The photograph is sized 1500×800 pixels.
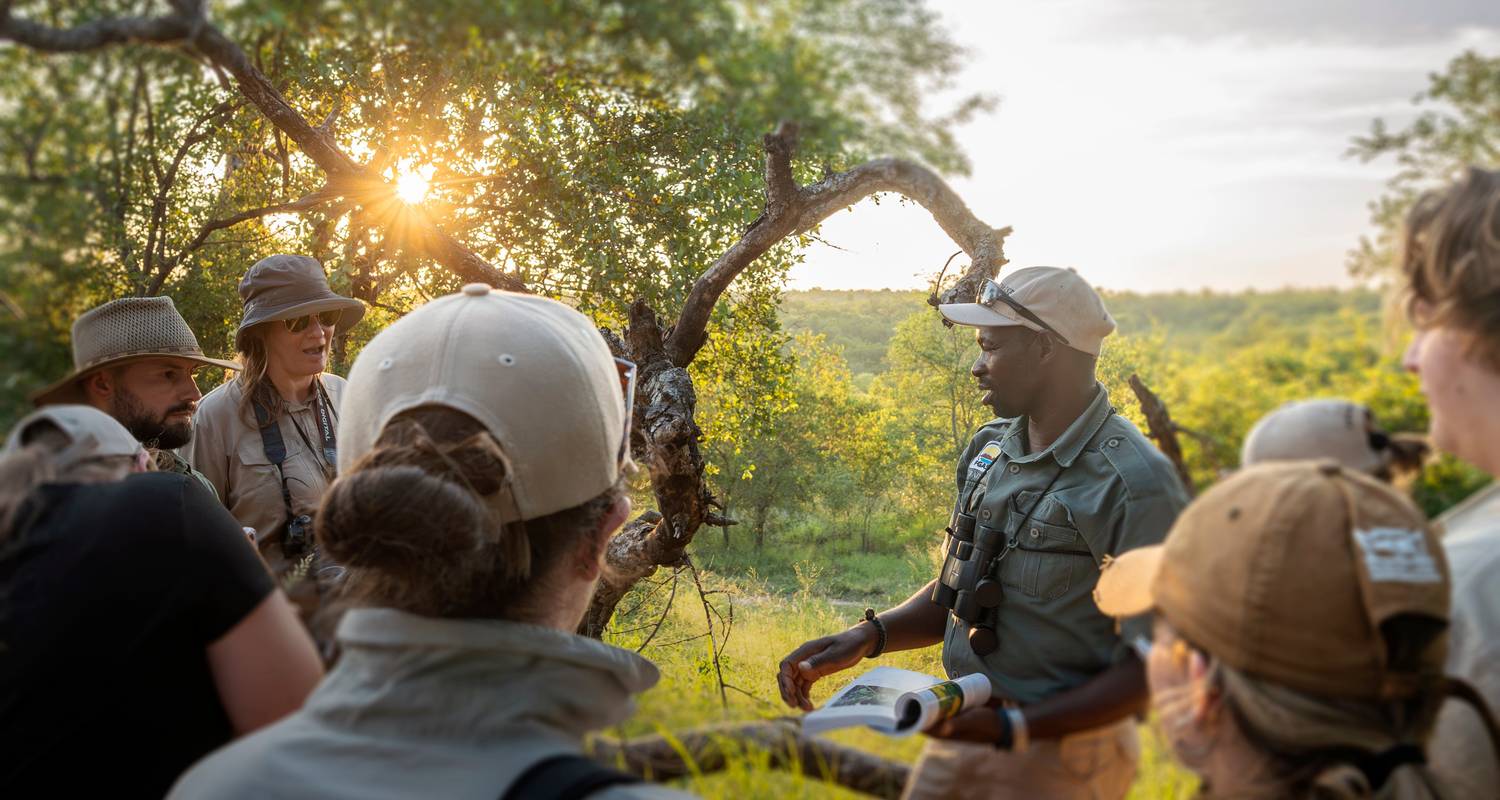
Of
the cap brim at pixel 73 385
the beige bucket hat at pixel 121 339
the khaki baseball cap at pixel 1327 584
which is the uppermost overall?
the beige bucket hat at pixel 121 339

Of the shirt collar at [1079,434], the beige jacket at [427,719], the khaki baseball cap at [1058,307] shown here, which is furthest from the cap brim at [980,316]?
the beige jacket at [427,719]

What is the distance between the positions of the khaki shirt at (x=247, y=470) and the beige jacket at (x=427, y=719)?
315cm

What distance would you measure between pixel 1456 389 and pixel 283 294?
175 inches

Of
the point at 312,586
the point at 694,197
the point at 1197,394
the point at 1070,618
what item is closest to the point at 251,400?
the point at 694,197

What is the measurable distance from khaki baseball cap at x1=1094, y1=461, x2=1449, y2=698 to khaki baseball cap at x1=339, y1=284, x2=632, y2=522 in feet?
3.11

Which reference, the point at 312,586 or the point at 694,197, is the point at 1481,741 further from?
the point at 694,197

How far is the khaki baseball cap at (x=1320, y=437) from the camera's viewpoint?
58.1 inches

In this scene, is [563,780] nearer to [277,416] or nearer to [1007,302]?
[1007,302]

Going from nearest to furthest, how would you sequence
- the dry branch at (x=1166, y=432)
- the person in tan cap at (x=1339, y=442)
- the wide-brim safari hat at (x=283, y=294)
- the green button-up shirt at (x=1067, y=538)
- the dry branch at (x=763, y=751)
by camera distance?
1. the person in tan cap at (x=1339, y=442)
2. the dry branch at (x=1166, y=432)
3. the dry branch at (x=763, y=751)
4. the green button-up shirt at (x=1067, y=538)
5. the wide-brim safari hat at (x=283, y=294)

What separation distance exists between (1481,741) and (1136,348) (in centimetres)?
215

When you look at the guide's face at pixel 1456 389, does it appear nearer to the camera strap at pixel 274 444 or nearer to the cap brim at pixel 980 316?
the cap brim at pixel 980 316

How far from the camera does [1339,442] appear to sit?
1479 millimetres

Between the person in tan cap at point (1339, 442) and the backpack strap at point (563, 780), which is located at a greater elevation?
the person in tan cap at point (1339, 442)

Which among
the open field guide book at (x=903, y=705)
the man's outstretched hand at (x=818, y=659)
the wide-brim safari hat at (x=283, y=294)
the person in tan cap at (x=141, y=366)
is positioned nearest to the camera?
the open field guide book at (x=903, y=705)
